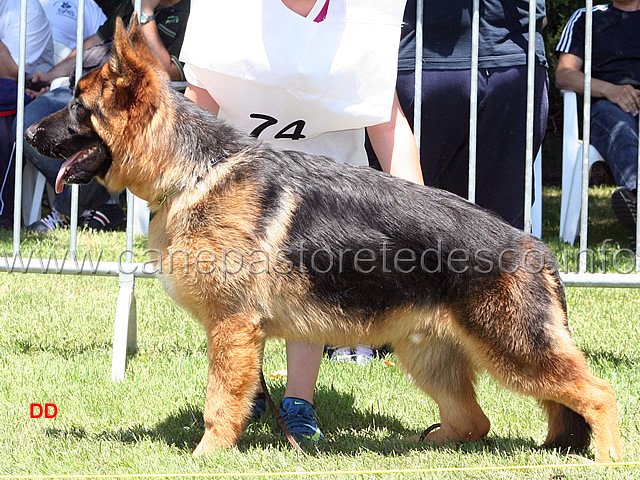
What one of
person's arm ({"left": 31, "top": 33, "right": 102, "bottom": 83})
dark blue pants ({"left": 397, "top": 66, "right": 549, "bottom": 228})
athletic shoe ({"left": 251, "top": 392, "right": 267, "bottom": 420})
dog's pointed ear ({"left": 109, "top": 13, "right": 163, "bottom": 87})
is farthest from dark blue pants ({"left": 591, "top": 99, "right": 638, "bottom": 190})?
person's arm ({"left": 31, "top": 33, "right": 102, "bottom": 83})

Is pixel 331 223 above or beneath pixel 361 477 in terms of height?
above

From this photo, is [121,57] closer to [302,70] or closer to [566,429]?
[302,70]

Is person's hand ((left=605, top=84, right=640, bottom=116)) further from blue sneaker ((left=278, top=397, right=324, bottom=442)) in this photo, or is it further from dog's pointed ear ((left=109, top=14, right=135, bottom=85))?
dog's pointed ear ((left=109, top=14, right=135, bottom=85))

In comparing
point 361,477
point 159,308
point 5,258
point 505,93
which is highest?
point 505,93

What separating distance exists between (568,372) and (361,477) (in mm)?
919

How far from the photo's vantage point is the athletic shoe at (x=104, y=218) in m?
8.12

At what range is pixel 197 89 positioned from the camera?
12.0ft

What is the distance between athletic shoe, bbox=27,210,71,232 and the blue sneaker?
477cm

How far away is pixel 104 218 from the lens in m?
8.23

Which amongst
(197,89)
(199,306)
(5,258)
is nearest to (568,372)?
(199,306)

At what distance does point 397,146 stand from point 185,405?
65.7 inches

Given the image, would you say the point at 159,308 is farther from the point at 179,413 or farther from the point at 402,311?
the point at 402,311

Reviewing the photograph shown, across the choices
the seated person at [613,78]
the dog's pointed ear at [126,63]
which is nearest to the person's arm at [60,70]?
the seated person at [613,78]

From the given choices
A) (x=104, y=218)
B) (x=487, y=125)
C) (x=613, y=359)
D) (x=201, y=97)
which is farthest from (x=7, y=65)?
(x=613, y=359)
